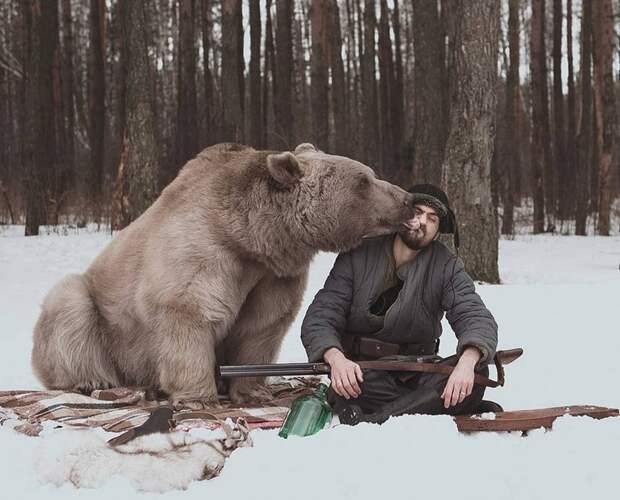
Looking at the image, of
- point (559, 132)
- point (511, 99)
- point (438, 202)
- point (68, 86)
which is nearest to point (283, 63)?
point (511, 99)

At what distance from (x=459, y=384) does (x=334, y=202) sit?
1.10 metres

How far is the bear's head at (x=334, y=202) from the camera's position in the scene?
3672mm

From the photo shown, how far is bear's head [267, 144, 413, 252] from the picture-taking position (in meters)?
3.67

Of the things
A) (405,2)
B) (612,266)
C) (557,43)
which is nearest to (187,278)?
(612,266)

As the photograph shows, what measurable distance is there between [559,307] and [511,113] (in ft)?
45.8

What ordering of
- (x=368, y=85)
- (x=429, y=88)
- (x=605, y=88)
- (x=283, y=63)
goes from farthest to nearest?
(x=368, y=85)
(x=283, y=63)
(x=605, y=88)
(x=429, y=88)

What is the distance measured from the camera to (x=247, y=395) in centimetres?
402

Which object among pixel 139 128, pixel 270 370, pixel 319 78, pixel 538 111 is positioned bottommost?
pixel 270 370

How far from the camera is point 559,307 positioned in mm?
6531

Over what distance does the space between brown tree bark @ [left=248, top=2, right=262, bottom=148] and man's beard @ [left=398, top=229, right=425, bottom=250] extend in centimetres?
1552

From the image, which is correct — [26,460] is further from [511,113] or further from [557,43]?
[557,43]

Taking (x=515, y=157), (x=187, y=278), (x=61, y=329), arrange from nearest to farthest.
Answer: (x=187, y=278) < (x=61, y=329) < (x=515, y=157)

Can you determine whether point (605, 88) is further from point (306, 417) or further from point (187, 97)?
point (306, 417)

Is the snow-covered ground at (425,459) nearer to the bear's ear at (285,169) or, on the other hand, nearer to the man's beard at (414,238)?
the man's beard at (414,238)
